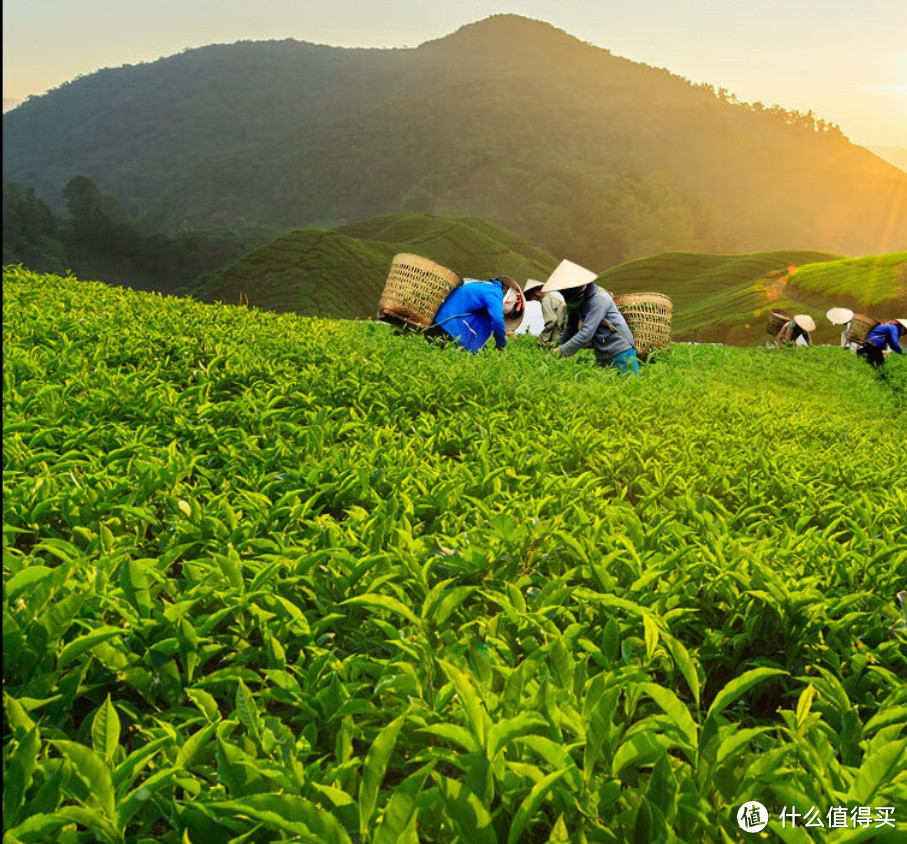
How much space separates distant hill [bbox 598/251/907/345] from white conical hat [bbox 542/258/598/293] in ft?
55.5

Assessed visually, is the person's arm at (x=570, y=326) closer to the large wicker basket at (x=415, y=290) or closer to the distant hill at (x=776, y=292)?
the large wicker basket at (x=415, y=290)

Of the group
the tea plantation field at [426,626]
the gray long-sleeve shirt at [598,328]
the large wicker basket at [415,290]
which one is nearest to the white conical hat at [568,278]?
the gray long-sleeve shirt at [598,328]

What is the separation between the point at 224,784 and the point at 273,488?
4.64 ft

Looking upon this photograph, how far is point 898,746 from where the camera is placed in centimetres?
119

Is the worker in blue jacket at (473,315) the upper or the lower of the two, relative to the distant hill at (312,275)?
lower

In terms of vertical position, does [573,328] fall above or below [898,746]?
above

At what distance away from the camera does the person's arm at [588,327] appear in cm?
735

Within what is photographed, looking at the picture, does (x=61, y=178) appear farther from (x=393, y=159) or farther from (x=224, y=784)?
(x=224, y=784)

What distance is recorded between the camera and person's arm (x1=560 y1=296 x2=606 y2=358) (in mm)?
7348

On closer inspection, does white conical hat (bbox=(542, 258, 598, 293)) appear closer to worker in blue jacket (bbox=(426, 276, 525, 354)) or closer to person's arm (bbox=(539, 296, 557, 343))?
worker in blue jacket (bbox=(426, 276, 525, 354))

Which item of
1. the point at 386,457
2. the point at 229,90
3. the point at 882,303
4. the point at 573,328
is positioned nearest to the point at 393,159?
the point at 229,90

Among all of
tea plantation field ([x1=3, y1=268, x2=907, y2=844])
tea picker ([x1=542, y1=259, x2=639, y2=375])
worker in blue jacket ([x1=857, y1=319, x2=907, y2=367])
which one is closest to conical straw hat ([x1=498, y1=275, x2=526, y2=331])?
tea picker ([x1=542, y1=259, x2=639, y2=375])

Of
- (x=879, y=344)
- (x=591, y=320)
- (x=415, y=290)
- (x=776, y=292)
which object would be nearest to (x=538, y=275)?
(x=776, y=292)

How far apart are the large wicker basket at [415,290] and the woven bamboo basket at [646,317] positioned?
2.18 metres
